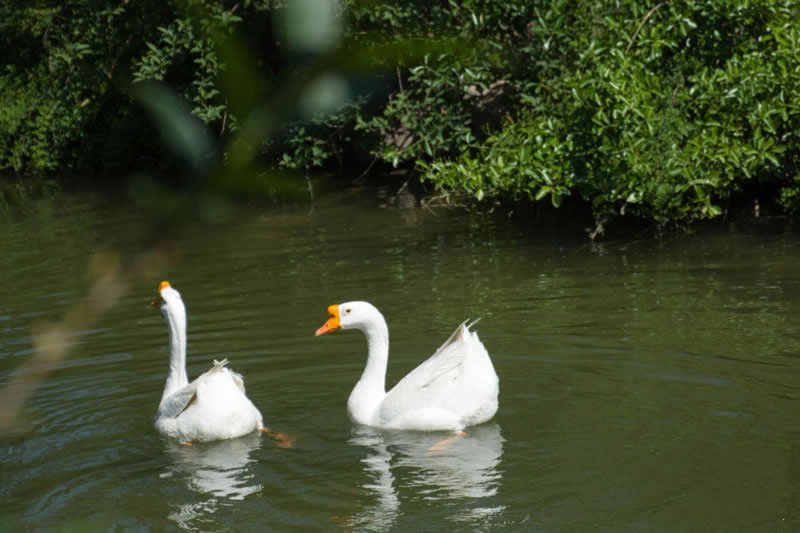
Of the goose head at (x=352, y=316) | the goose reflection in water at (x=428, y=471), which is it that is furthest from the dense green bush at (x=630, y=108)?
the goose reflection in water at (x=428, y=471)

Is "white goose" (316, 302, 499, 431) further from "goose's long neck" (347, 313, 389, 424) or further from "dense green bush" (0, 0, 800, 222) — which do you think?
"dense green bush" (0, 0, 800, 222)

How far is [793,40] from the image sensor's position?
10.6 m

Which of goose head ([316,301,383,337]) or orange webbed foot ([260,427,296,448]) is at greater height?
goose head ([316,301,383,337])

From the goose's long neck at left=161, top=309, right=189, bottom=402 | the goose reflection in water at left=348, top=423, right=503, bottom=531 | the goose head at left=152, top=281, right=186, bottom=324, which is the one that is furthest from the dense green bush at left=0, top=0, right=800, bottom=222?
the goose reflection in water at left=348, top=423, right=503, bottom=531

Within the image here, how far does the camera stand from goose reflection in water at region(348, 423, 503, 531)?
5.27 meters

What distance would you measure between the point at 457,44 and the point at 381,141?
13022 millimetres

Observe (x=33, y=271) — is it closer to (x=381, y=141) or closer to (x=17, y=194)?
(x=381, y=141)

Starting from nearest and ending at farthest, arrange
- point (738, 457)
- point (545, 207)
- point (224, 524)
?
point (224, 524) → point (738, 457) → point (545, 207)

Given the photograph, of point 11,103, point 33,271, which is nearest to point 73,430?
point 11,103

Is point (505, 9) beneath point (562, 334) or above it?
above

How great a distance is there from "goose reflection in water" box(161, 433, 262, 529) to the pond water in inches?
0.7

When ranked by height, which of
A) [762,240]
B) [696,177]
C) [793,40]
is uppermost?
[793,40]

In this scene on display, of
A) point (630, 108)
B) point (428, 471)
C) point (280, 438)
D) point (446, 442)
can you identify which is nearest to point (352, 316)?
point (280, 438)

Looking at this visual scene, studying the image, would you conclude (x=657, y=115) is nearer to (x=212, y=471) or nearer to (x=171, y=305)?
(x=171, y=305)
